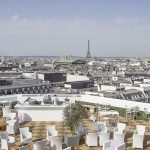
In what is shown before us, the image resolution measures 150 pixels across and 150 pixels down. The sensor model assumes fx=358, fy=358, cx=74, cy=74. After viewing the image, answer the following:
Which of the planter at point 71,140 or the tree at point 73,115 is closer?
the planter at point 71,140

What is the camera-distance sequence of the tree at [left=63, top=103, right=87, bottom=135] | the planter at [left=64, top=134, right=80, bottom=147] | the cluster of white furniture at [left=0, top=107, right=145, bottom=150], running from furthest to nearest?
1. the tree at [left=63, top=103, right=87, bottom=135]
2. the planter at [left=64, top=134, right=80, bottom=147]
3. the cluster of white furniture at [left=0, top=107, right=145, bottom=150]

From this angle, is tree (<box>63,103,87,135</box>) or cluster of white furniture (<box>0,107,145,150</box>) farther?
tree (<box>63,103,87,135</box>)

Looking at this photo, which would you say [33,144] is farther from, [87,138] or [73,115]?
[73,115]

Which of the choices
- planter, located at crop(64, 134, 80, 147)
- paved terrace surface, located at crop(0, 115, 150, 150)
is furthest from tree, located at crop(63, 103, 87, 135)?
planter, located at crop(64, 134, 80, 147)

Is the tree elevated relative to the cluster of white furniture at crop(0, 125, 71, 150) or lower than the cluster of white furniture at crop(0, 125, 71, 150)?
elevated

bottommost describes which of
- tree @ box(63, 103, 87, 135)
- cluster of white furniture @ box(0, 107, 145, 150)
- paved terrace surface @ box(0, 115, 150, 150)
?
paved terrace surface @ box(0, 115, 150, 150)

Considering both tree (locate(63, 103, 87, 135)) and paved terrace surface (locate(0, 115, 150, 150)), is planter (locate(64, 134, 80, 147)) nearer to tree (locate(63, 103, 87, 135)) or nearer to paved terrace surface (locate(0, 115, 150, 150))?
paved terrace surface (locate(0, 115, 150, 150))

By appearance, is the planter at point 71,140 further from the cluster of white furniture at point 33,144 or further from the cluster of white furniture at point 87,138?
the cluster of white furniture at point 33,144

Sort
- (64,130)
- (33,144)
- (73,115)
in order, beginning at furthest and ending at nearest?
(64,130) → (73,115) → (33,144)

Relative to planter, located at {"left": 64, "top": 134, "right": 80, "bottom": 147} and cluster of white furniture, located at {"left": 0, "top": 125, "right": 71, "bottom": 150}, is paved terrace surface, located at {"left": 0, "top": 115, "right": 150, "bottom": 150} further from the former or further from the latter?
cluster of white furniture, located at {"left": 0, "top": 125, "right": 71, "bottom": 150}

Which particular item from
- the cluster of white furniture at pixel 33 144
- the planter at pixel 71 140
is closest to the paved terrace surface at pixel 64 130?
the planter at pixel 71 140

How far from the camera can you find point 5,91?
3525 cm

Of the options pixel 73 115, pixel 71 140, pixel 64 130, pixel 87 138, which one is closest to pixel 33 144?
pixel 71 140

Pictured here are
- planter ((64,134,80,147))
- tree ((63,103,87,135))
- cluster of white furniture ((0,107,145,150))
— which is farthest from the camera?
tree ((63,103,87,135))
